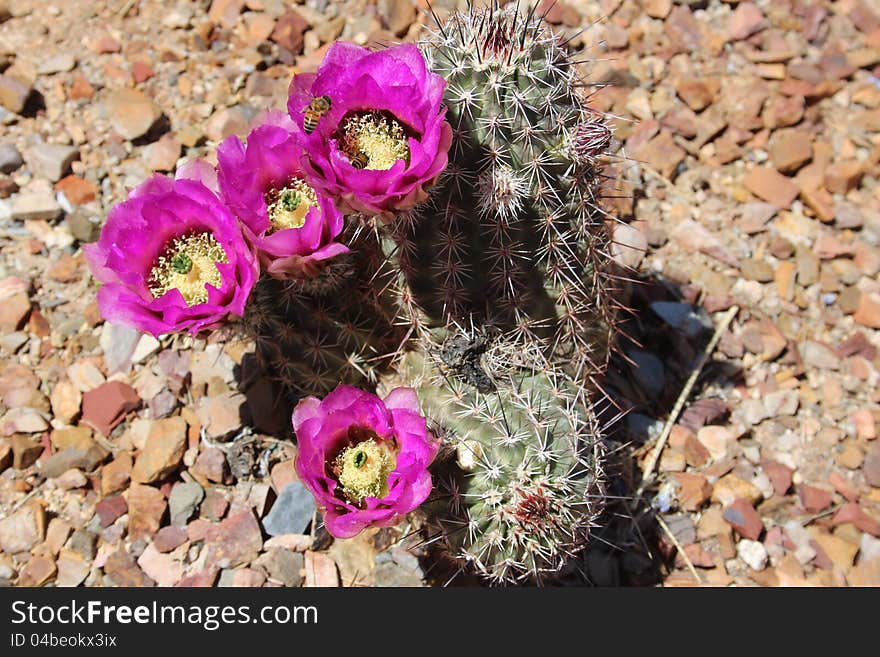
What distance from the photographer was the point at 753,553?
2824 millimetres

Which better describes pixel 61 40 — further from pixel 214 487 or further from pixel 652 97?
pixel 652 97

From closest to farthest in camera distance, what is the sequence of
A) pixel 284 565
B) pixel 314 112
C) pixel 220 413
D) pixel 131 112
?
pixel 314 112
pixel 284 565
pixel 220 413
pixel 131 112

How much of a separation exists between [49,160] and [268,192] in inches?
59.1

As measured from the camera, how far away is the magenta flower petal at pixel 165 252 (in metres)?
1.93

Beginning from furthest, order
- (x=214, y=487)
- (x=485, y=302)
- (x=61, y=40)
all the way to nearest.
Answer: (x=61, y=40) → (x=214, y=487) → (x=485, y=302)

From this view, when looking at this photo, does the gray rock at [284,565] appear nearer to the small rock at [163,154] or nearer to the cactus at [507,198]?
the cactus at [507,198]

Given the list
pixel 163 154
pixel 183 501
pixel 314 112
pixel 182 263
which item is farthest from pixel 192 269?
pixel 163 154

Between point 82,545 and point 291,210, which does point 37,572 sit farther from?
point 291,210

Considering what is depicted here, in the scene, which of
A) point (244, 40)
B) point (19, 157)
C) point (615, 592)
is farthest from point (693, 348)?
point (19, 157)

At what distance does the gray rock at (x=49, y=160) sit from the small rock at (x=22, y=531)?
131 cm

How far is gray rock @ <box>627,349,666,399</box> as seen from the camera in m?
3.08

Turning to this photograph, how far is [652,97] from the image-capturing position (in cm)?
372

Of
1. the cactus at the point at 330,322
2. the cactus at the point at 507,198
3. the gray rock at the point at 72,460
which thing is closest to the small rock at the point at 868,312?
the cactus at the point at 507,198

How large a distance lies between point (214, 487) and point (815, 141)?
2877 millimetres
